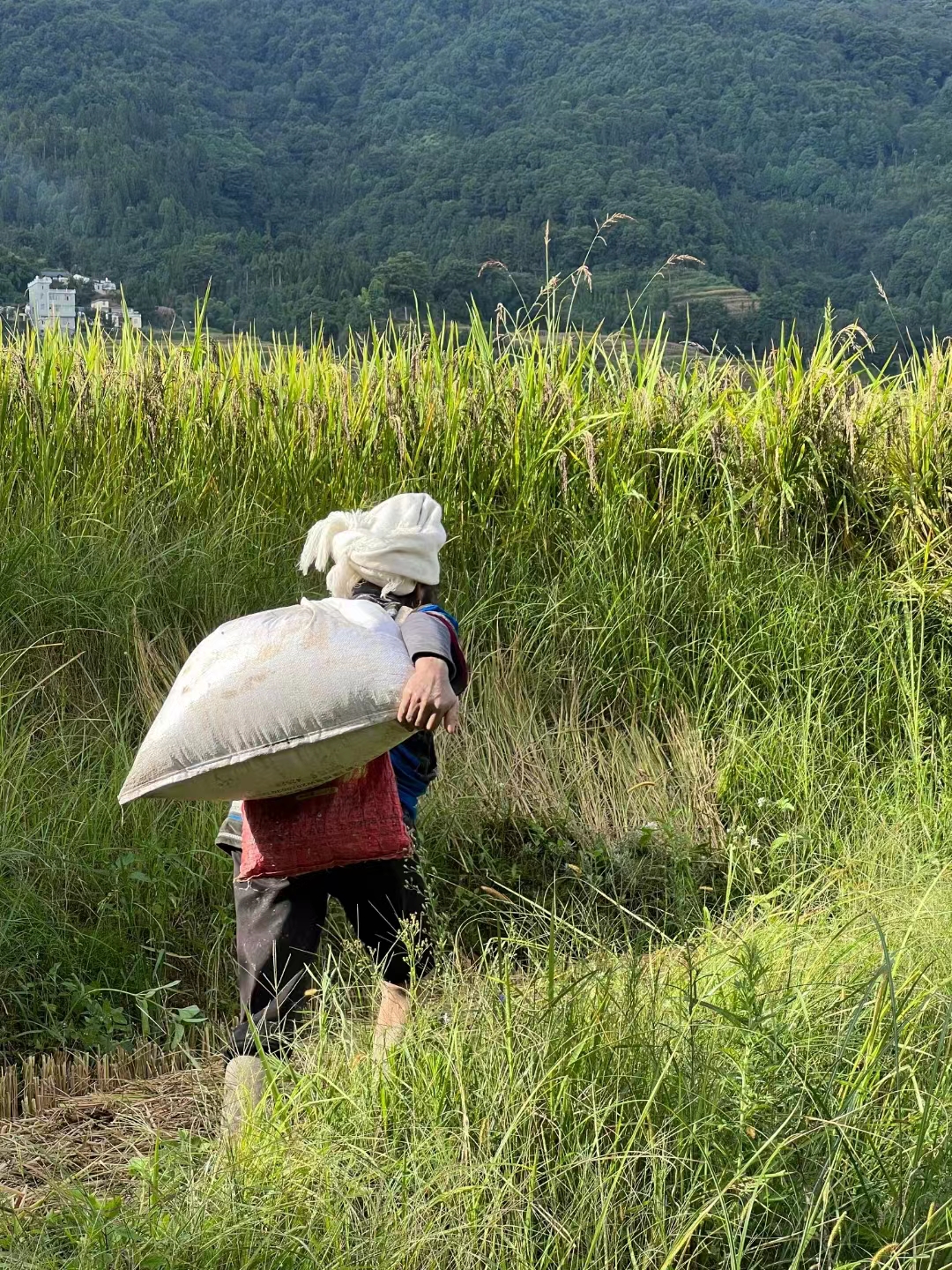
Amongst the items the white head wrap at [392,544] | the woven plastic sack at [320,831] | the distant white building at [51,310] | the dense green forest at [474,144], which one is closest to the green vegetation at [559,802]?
the woven plastic sack at [320,831]

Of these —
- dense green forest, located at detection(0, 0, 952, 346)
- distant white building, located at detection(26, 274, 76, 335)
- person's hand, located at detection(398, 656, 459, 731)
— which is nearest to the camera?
person's hand, located at detection(398, 656, 459, 731)

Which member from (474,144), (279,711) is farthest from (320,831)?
(474,144)

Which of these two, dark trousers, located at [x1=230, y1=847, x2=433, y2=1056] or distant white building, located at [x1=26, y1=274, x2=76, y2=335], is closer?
dark trousers, located at [x1=230, y1=847, x2=433, y2=1056]

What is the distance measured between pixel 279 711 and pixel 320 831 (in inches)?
11.4

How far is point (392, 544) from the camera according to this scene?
254 centimetres

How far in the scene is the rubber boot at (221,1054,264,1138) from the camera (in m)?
2.21

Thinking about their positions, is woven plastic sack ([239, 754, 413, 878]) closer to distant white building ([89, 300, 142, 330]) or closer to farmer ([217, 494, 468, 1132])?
farmer ([217, 494, 468, 1132])

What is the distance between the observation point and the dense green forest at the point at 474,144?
37.7 meters

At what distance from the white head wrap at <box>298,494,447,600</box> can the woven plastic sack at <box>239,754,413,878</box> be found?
451 mm

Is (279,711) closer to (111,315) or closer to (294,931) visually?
(294,931)

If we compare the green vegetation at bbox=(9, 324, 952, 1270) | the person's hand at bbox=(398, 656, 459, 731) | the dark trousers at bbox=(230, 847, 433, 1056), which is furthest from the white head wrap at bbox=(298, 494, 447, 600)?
the green vegetation at bbox=(9, 324, 952, 1270)

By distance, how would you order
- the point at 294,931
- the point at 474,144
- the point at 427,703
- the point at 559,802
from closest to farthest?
the point at 427,703 → the point at 294,931 → the point at 559,802 → the point at 474,144

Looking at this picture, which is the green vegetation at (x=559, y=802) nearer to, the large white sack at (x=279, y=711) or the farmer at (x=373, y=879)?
the farmer at (x=373, y=879)

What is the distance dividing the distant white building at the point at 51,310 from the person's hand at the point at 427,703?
5.24m
